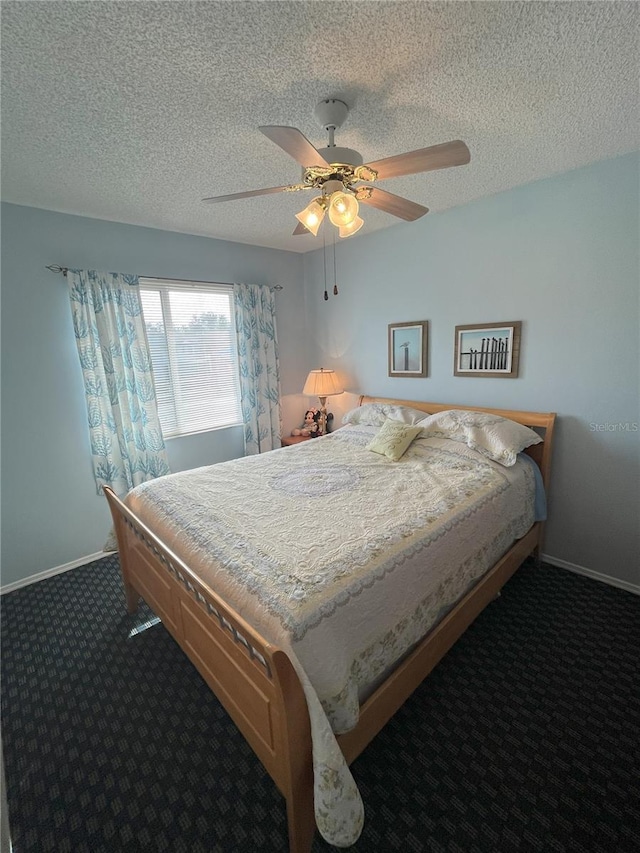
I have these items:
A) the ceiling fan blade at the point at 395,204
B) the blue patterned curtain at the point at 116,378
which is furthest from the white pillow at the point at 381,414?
the blue patterned curtain at the point at 116,378

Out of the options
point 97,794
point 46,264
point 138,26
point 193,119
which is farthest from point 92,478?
point 138,26

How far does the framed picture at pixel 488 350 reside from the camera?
2.66 meters

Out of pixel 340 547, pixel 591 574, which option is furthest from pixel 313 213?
pixel 591 574

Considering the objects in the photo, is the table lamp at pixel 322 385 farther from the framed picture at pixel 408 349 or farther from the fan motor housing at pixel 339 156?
the fan motor housing at pixel 339 156

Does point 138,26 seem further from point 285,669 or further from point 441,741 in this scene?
point 441,741

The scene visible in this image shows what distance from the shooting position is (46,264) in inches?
101

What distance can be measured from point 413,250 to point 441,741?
3.32 metres

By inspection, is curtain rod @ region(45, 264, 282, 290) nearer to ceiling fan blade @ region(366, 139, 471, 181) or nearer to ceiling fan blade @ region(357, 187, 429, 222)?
ceiling fan blade @ region(357, 187, 429, 222)

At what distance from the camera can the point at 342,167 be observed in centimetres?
145

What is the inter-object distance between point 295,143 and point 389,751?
2386 mm

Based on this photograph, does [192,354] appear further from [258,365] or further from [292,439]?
[292,439]

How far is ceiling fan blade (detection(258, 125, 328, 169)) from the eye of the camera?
1.17m

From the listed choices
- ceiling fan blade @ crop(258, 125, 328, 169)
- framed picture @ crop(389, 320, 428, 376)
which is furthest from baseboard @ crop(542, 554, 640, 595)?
ceiling fan blade @ crop(258, 125, 328, 169)

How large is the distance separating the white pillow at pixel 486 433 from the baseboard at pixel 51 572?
2.90 metres
